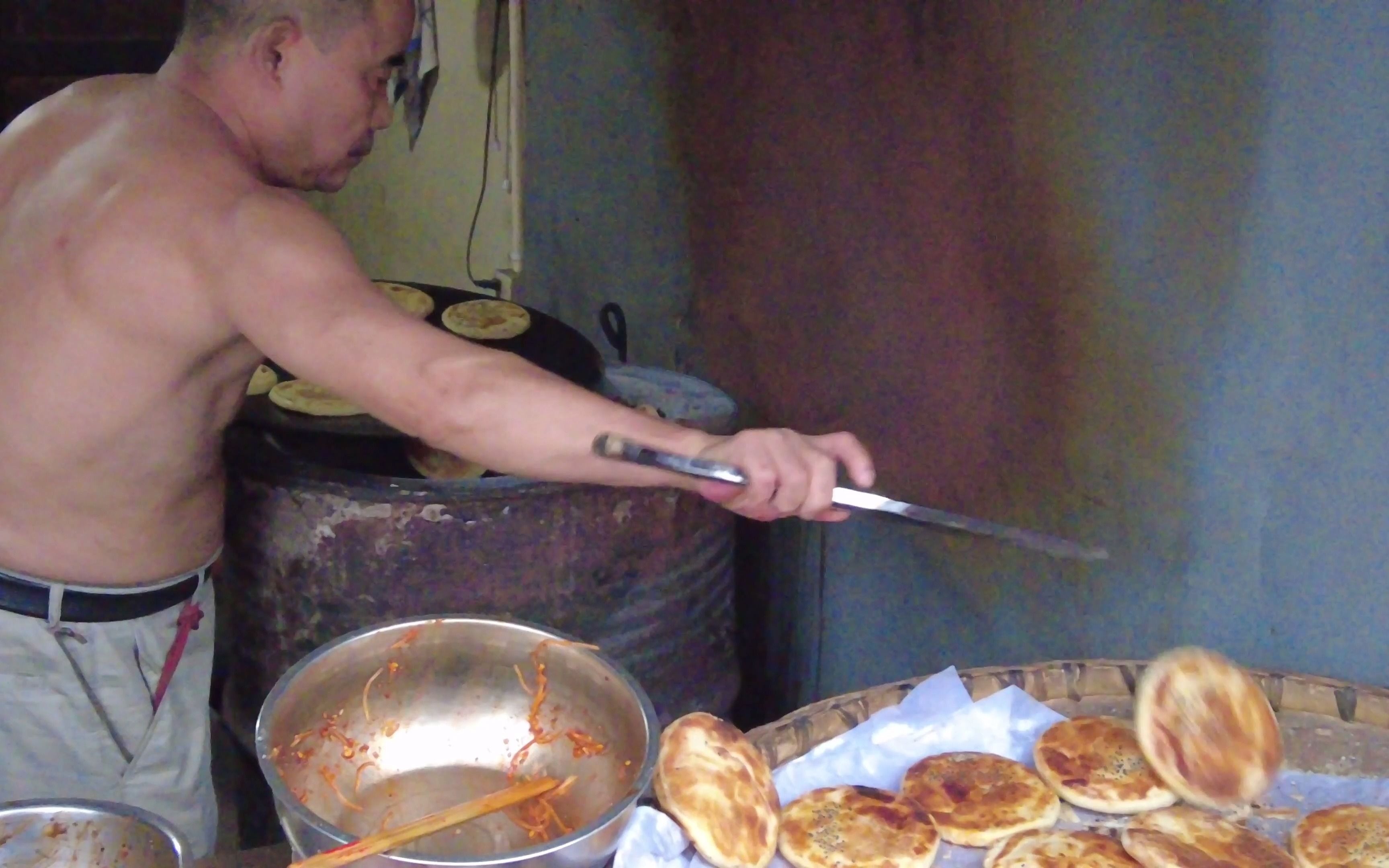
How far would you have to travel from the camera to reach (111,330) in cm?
184

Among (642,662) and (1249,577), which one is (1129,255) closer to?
(1249,577)

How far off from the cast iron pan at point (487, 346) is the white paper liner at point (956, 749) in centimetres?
87

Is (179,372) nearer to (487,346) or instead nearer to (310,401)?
(487,346)

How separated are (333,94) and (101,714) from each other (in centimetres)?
125

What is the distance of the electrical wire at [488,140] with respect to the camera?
417 centimetres

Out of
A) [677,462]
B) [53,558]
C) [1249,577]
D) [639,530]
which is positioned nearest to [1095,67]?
[1249,577]

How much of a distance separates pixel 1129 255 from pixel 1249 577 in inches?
21.2

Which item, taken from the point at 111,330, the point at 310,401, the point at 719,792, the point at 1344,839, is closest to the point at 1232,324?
the point at 1344,839

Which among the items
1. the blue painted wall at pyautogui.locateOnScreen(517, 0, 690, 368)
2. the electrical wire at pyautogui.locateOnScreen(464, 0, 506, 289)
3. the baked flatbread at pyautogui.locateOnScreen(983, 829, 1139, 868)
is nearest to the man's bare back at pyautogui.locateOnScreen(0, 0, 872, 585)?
the baked flatbread at pyautogui.locateOnScreen(983, 829, 1139, 868)

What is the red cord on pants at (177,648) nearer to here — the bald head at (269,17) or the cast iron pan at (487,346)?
the cast iron pan at (487,346)

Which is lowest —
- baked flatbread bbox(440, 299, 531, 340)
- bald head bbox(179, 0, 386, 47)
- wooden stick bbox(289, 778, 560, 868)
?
wooden stick bbox(289, 778, 560, 868)

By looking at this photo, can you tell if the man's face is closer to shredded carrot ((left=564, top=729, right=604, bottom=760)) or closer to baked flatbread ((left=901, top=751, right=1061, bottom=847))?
shredded carrot ((left=564, top=729, right=604, bottom=760))

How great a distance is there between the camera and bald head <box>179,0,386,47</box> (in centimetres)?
191

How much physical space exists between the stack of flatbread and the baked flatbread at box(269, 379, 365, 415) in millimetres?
1286
